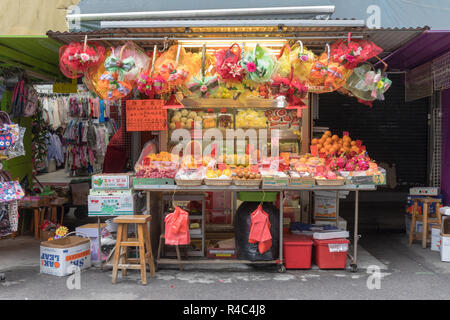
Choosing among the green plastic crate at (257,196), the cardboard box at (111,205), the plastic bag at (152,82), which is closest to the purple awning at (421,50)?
the green plastic crate at (257,196)

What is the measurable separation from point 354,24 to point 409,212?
13.5ft

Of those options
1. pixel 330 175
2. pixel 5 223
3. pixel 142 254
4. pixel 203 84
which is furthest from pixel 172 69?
pixel 5 223

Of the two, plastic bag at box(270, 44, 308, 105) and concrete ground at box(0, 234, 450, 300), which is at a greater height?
plastic bag at box(270, 44, 308, 105)

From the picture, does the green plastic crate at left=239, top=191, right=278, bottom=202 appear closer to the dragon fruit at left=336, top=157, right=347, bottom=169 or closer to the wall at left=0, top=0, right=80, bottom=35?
the dragon fruit at left=336, top=157, right=347, bottom=169

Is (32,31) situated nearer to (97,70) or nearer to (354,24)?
(97,70)

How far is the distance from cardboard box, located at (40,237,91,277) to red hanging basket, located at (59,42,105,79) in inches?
93.1

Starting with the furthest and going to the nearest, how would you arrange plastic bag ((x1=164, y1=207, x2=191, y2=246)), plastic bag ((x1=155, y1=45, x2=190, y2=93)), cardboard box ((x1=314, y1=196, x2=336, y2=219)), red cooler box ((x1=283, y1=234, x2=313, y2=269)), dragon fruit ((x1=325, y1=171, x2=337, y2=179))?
1. cardboard box ((x1=314, y1=196, x2=336, y2=219))
2. red cooler box ((x1=283, y1=234, x2=313, y2=269))
3. dragon fruit ((x1=325, y1=171, x2=337, y2=179))
4. plastic bag ((x1=164, y1=207, x2=191, y2=246))
5. plastic bag ((x1=155, y1=45, x2=190, y2=93))

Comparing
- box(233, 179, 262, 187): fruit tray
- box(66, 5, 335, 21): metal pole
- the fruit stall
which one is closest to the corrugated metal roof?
the fruit stall

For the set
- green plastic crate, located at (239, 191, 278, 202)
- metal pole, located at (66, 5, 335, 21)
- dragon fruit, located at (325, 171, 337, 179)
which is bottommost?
green plastic crate, located at (239, 191, 278, 202)

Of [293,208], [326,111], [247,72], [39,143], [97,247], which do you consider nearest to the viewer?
[247,72]

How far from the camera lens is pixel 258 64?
4922 millimetres

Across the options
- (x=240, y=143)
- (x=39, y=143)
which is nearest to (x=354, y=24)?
(x=240, y=143)

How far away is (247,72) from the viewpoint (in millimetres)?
4992

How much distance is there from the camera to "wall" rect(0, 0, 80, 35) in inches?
240
